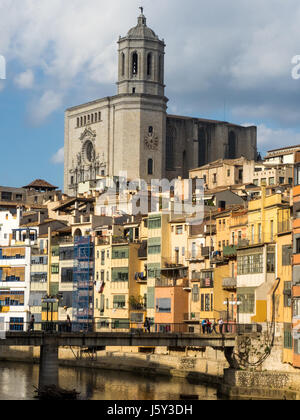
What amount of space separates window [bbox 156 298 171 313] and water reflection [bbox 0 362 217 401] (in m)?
7.48

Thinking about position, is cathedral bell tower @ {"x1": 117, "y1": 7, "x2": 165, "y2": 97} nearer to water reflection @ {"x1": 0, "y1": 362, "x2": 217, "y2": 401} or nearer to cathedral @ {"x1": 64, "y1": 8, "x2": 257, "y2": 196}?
cathedral @ {"x1": 64, "y1": 8, "x2": 257, "y2": 196}

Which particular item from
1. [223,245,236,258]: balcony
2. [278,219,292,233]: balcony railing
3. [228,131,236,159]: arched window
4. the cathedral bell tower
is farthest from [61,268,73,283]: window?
[228,131,236,159]: arched window

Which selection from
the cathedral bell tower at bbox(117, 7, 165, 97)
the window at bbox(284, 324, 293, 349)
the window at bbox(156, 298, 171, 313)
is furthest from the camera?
the cathedral bell tower at bbox(117, 7, 165, 97)

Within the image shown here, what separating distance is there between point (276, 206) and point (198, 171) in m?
89.1

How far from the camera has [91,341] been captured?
240ft

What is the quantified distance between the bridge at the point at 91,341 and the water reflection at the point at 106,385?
3.33m

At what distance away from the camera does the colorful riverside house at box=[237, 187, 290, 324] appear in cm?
7394

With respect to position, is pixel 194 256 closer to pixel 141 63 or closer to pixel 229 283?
pixel 229 283

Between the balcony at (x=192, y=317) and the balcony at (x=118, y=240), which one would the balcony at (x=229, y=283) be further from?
the balcony at (x=118, y=240)

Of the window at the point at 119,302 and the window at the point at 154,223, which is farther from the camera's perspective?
the window at the point at 119,302

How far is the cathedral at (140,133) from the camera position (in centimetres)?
17675

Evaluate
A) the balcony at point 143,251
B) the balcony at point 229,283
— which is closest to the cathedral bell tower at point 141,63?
the balcony at point 143,251
